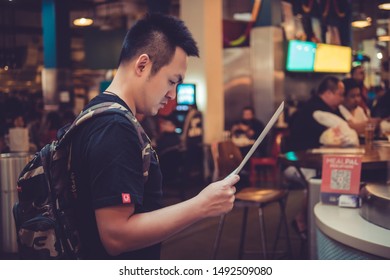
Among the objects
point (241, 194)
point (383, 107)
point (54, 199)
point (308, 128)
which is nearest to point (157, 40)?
point (54, 199)

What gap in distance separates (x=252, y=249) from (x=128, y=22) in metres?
9.77

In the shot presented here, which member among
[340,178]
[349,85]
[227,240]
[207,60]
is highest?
[207,60]

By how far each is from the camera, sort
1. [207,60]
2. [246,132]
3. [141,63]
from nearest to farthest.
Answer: [141,63], [246,132], [207,60]

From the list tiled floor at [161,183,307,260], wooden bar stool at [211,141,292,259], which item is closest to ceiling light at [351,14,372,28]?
tiled floor at [161,183,307,260]

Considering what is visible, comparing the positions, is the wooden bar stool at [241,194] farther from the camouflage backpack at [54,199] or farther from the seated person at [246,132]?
the seated person at [246,132]

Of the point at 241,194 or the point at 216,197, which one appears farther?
the point at 241,194

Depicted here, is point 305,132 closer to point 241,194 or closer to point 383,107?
point 241,194

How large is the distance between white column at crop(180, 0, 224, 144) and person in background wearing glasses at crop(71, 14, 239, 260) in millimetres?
5854

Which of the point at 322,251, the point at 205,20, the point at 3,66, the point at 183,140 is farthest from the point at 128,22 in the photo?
the point at 322,251

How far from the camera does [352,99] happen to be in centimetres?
509

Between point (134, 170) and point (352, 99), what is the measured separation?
4328mm

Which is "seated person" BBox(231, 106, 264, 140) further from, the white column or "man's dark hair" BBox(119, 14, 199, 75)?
"man's dark hair" BBox(119, 14, 199, 75)

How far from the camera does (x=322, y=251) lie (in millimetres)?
1907

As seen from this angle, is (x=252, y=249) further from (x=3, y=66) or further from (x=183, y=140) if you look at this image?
(x=183, y=140)
